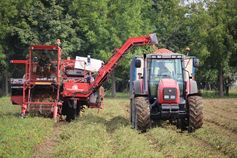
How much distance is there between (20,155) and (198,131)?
23.4 feet

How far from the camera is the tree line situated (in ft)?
169

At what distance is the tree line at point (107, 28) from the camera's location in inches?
2023

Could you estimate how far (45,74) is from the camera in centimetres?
2439

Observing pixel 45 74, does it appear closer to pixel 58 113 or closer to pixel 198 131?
pixel 58 113

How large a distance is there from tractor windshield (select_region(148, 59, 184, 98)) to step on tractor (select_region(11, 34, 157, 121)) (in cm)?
273

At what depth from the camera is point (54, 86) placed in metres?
23.4

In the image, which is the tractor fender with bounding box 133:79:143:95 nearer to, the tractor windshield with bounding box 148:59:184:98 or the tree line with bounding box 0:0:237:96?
the tractor windshield with bounding box 148:59:184:98

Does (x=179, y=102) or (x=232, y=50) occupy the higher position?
(x=232, y=50)

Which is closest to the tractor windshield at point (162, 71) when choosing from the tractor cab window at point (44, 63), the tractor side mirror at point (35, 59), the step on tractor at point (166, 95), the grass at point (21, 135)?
the step on tractor at point (166, 95)

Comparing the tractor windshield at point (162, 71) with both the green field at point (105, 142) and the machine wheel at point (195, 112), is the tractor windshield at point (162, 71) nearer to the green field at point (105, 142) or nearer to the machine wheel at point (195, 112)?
the machine wheel at point (195, 112)

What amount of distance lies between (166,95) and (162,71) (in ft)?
4.27

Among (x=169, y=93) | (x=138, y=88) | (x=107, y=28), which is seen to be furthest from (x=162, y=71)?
(x=107, y=28)

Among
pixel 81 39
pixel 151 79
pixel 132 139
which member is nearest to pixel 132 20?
pixel 81 39

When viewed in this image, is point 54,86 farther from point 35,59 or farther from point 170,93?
point 170,93
